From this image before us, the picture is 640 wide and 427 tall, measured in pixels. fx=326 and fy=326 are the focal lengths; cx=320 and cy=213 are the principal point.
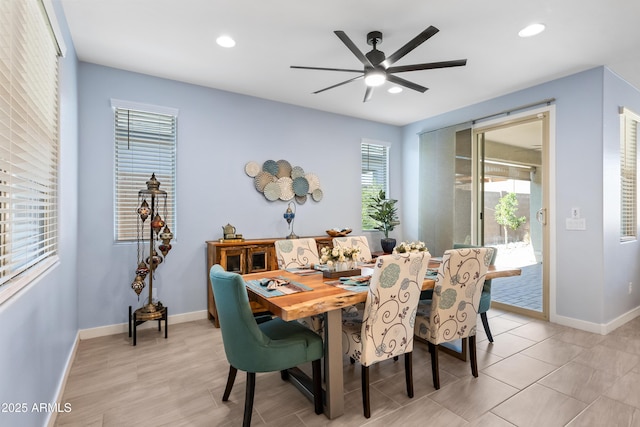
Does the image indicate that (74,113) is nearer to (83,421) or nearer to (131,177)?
(131,177)

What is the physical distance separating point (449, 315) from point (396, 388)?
65cm

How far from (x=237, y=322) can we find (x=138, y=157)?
8.71ft

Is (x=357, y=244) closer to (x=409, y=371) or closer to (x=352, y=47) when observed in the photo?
(x=409, y=371)

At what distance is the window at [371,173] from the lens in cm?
532

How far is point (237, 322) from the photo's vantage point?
1791 millimetres

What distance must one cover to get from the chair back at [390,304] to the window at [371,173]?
3226 mm

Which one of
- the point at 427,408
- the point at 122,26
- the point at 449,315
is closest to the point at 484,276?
the point at 449,315

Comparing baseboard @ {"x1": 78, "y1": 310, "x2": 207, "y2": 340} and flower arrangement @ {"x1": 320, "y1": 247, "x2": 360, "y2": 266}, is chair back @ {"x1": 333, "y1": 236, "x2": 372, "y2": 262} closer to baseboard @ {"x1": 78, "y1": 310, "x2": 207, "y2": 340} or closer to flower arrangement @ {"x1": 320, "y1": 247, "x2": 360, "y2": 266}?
flower arrangement @ {"x1": 320, "y1": 247, "x2": 360, "y2": 266}

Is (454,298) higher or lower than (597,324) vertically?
higher

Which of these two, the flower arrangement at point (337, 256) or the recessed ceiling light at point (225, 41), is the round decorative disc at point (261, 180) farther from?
the flower arrangement at point (337, 256)

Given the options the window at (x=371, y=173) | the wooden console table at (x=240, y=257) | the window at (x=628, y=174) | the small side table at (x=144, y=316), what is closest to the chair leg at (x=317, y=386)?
the wooden console table at (x=240, y=257)

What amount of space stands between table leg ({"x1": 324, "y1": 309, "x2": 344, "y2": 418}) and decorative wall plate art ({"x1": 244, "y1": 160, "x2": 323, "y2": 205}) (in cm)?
258

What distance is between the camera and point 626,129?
12.6ft

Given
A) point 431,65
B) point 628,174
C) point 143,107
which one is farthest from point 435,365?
point 143,107
